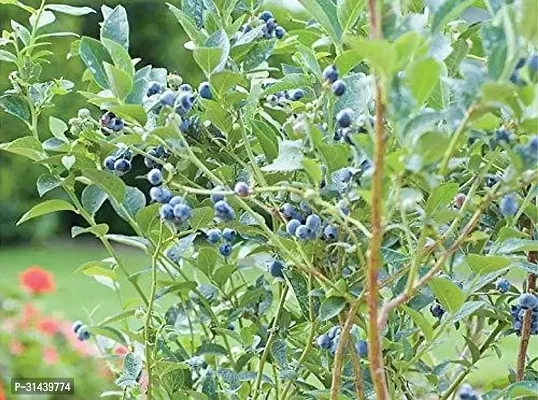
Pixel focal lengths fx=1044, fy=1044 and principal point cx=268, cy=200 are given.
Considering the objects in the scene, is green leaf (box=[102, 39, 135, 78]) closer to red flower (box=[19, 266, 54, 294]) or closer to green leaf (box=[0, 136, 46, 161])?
green leaf (box=[0, 136, 46, 161])

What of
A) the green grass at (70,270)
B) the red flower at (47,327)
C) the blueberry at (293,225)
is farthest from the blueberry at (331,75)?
the green grass at (70,270)

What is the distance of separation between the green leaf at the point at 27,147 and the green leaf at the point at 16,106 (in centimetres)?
6

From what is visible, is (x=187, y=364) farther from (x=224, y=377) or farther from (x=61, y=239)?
(x=61, y=239)

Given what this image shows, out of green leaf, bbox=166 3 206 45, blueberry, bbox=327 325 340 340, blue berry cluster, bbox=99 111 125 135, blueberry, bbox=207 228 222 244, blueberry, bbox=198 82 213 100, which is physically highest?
green leaf, bbox=166 3 206 45

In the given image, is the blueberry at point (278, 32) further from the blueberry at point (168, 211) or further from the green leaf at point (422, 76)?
the green leaf at point (422, 76)

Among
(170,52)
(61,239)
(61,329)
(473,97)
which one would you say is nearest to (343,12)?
(473,97)

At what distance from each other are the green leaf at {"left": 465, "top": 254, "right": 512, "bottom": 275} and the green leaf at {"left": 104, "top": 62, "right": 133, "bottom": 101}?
0.91 ft

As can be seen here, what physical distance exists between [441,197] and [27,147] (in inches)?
14.3

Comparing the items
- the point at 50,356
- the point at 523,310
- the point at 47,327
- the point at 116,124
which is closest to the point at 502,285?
the point at 523,310

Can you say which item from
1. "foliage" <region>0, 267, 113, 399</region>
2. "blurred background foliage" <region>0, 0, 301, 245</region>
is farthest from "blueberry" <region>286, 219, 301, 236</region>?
"blurred background foliage" <region>0, 0, 301, 245</region>

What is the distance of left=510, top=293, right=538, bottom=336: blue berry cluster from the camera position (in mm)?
810

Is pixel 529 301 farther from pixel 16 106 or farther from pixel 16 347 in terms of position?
pixel 16 347

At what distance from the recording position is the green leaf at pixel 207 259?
95cm

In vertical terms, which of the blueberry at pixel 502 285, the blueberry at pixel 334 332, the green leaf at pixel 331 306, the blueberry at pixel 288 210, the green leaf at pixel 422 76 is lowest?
the blueberry at pixel 334 332
